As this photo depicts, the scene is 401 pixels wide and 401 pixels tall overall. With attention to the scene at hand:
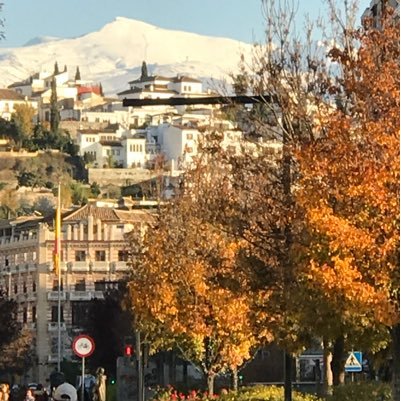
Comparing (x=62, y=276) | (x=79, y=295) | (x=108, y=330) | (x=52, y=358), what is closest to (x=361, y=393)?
(x=108, y=330)

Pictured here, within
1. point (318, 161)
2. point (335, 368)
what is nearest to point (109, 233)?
point (335, 368)

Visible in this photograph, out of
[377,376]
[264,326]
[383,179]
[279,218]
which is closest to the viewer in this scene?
[383,179]

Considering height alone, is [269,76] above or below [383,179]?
above

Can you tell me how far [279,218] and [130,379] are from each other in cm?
1721

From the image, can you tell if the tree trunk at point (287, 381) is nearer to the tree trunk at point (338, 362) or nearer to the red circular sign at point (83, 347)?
the tree trunk at point (338, 362)

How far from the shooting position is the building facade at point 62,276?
124312 mm

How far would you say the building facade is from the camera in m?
124

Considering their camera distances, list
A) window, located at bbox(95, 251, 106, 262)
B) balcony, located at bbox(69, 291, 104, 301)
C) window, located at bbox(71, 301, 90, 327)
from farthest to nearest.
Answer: window, located at bbox(95, 251, 106, 262)
balcony, located at bbox(69, 291, 104, 301)
window, located at bbox(71, 301, 90, 327)

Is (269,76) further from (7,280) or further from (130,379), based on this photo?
(7,280)

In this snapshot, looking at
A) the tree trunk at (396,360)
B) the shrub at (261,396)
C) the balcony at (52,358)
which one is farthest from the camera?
the balcony at (52,358)

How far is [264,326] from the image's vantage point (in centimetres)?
3541

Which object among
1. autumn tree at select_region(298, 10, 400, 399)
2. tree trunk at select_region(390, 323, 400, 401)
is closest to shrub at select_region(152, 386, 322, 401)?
autumn tree at select_region(298, 10, 400, 399)

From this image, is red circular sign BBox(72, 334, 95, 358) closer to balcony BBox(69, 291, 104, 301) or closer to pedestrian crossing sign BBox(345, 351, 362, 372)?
pedestrian crossing sign BBox(345, 351, 362, 372)

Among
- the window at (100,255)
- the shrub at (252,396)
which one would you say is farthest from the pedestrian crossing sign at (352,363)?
the window at (100,255)
